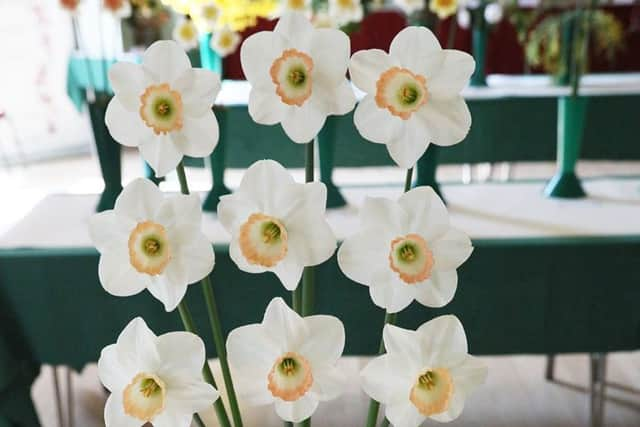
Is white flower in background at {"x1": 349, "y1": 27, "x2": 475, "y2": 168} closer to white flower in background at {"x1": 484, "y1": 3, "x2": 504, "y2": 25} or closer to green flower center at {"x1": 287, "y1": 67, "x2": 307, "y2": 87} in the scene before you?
green flower center at {"x1": 287, "y1": 67, "x2": 307, "y2": 87}

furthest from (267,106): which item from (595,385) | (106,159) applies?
(595,385)

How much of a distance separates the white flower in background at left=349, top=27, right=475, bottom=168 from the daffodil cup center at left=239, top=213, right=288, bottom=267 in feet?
0.25

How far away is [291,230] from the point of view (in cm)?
39

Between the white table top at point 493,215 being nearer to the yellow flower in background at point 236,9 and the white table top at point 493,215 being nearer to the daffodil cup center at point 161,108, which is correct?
the yellow flower in background at point 236,9

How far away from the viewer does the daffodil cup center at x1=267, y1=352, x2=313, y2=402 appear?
39cm

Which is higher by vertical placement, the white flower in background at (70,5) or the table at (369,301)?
the white flower in background at (70,5)

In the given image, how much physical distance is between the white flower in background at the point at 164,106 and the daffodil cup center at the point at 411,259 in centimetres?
12

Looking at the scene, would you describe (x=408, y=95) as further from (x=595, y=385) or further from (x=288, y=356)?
(x=595, y=385)

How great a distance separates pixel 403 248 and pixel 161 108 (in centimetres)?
15

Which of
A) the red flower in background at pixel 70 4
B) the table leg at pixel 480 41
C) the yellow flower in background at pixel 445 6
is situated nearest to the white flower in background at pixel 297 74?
the yellow flower in background at pixel 445 6

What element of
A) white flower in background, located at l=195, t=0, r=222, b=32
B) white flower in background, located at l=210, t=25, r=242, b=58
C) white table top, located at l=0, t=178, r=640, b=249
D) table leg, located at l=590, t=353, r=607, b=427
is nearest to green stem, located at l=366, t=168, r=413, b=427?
white table top, located at l=0, t=178, r=640, b=249

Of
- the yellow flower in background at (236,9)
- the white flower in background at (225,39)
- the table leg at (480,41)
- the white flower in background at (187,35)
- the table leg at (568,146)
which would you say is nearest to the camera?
the yellow flower in background at (236,9)

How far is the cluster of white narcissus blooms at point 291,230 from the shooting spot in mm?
385

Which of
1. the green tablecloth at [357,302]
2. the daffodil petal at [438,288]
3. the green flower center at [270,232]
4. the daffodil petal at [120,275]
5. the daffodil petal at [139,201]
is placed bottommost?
the green tablecloth at [357,302]
